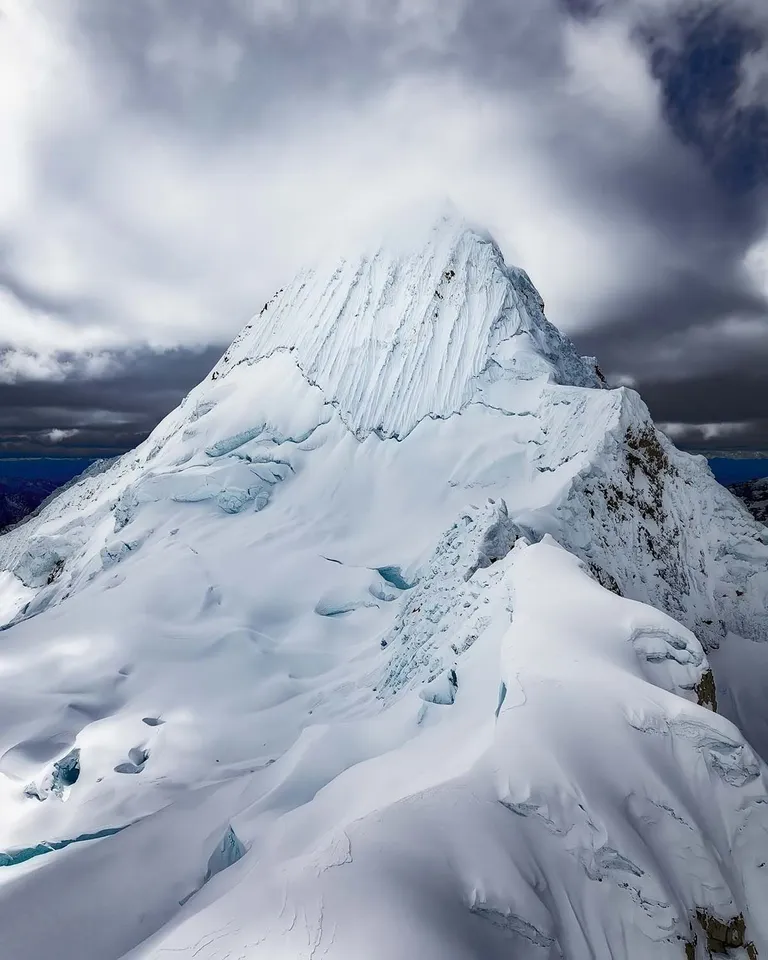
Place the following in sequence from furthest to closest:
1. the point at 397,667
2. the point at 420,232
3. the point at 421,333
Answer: the point at 420,232 < the point at 421,333 < the point at 397,667

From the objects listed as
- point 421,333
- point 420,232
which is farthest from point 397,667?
point 420,232

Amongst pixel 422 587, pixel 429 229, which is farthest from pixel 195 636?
pixel 429 229

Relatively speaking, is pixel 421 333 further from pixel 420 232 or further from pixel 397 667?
pixel 397 667

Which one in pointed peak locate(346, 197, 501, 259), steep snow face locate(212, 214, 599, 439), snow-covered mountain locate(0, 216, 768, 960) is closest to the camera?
snow-covered mountain locate(0, 216, 768, 960)

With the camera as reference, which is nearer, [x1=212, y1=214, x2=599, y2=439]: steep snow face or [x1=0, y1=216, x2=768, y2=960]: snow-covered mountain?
[x1=0, y1=216, x2=768, y2=960]: snow-covered mountain

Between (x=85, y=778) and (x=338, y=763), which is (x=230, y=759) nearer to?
(x=85, y=778)

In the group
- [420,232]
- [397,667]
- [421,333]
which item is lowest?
[397,667]
